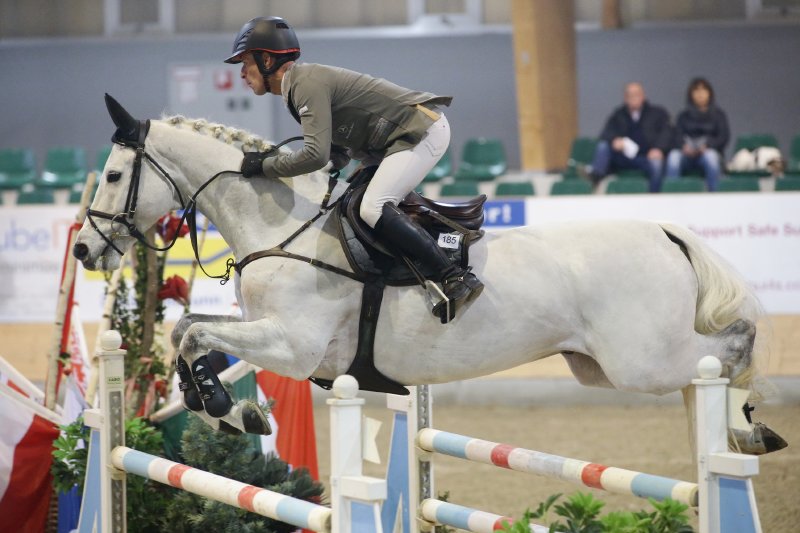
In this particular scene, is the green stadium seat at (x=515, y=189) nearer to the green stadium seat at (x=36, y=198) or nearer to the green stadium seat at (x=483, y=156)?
the green stadium seat at (x=483, y=156)

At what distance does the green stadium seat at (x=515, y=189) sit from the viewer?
9.63 m

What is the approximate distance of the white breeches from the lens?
3.51 meters

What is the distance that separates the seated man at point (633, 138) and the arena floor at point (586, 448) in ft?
9.47

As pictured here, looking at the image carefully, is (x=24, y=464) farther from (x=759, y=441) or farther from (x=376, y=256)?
(x=759, y=441)

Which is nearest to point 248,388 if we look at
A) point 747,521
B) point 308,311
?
point 308,311

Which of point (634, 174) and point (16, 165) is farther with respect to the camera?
point (16, 165)

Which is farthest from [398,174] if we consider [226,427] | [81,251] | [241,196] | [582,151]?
[582,151]

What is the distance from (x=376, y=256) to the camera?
3.58 meters

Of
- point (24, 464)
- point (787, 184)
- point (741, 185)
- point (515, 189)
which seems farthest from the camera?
point (515, 189)

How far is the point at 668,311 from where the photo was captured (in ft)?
12.2

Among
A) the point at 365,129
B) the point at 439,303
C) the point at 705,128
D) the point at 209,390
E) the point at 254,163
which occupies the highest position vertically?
the point at 705,128

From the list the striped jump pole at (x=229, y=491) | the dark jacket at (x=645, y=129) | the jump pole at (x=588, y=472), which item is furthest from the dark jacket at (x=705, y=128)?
the striped jump pole at (x=229, y=491)

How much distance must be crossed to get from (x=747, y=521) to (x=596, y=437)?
14.1ft

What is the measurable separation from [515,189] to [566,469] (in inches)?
264
